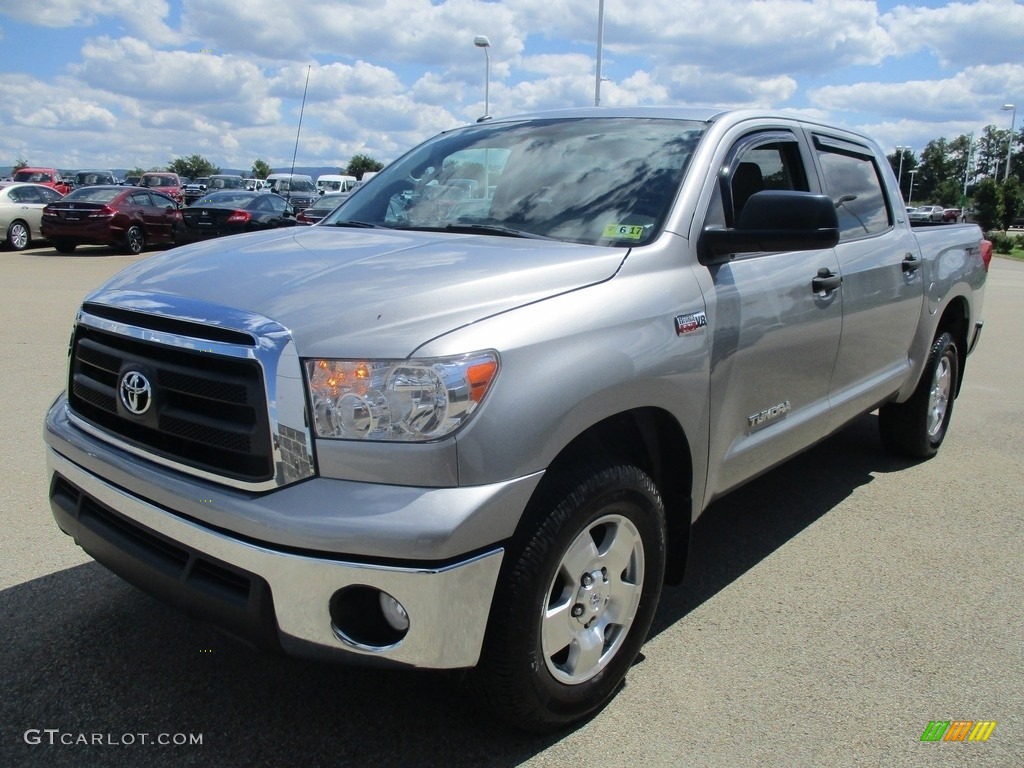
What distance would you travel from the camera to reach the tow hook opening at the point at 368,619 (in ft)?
7.12

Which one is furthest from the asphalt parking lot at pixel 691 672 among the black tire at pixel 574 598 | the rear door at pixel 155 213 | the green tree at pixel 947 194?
the green tree at pixel 947 194

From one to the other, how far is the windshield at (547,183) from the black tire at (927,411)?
2.68m

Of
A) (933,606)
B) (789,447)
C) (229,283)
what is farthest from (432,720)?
(933,606)

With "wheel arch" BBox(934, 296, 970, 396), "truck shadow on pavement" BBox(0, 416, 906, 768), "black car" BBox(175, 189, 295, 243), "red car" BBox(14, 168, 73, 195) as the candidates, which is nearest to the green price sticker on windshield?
"truck shadow on pavement" BBox(0, 416, 906, 768)

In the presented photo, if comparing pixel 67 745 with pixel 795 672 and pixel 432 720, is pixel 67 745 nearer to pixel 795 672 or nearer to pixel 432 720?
pixel 432 720

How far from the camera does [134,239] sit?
19.9 meters

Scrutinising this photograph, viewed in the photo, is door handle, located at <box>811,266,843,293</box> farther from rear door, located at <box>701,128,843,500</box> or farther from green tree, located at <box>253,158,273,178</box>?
green tree, located at <box>253,158,273,178</box>

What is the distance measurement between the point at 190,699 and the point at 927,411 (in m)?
4.36

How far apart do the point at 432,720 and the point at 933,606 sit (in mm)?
2121

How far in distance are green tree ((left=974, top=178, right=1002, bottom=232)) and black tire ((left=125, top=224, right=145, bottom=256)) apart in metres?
41.8

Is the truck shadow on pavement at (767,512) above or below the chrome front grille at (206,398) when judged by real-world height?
below

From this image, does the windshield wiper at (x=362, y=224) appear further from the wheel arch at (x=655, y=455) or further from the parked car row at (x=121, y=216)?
the parked car row at (x=121, y=216)

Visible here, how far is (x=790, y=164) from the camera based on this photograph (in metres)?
3.84

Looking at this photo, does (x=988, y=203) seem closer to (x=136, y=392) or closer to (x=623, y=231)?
(x=623, y=231)
